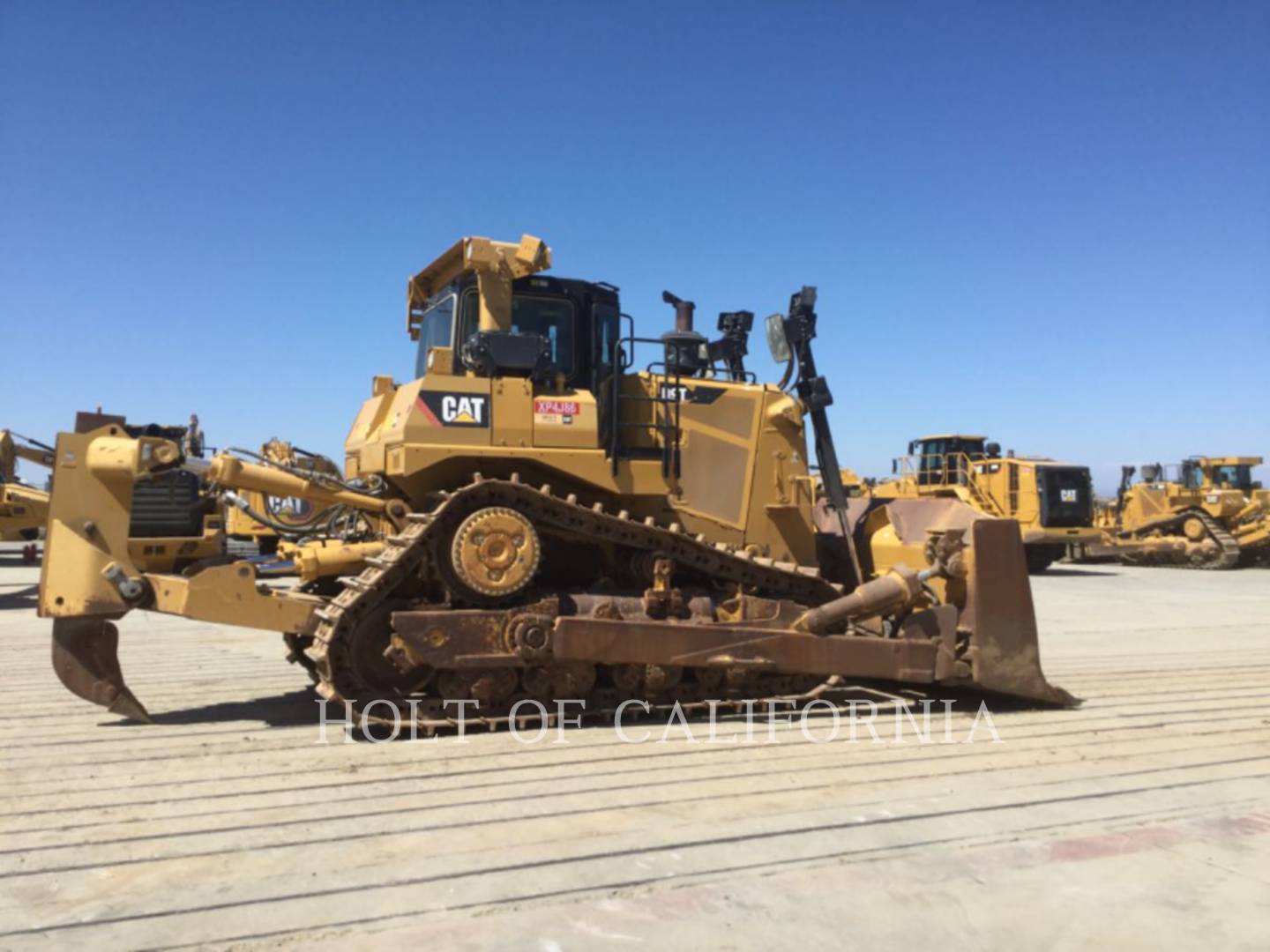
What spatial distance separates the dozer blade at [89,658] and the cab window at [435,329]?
2804 mm

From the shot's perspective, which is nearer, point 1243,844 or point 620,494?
point 1243,844

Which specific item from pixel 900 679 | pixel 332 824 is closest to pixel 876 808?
pixel 900 679

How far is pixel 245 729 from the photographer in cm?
638

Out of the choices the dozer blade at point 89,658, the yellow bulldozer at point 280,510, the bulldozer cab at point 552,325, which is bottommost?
the dozer blade at point 89,658

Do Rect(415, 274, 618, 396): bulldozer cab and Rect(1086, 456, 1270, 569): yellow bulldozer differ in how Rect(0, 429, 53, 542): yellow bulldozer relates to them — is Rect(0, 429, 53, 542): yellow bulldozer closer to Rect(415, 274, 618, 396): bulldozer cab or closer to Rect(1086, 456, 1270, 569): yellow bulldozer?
Rect(415, 274, 618, 396): bulldozer cab

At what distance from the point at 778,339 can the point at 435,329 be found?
285cm

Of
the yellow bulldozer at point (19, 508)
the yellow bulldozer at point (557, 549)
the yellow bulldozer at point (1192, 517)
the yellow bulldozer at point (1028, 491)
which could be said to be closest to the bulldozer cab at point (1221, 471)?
the yellow bulldozer at point (1192, 517)

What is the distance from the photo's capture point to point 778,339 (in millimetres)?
7977

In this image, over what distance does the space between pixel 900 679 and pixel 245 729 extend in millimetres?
4641

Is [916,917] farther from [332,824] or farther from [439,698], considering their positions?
[439,698]

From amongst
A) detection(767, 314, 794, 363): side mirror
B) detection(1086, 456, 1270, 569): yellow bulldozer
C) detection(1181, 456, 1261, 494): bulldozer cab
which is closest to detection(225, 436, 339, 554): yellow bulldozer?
detection(767, 314, 794, 363): side mirror

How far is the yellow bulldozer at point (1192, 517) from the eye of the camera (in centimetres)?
2673

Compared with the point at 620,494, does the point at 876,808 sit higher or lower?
lower

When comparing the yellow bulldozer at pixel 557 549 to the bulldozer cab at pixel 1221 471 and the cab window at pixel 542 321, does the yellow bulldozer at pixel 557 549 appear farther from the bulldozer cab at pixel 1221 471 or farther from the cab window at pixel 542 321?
the bulldozer cab at pixel 1221 471
